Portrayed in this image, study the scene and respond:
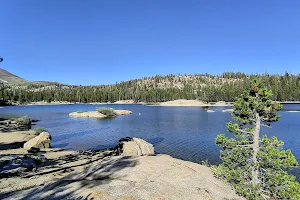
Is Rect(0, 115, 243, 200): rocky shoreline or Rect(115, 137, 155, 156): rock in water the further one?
Rect(115, 137, 155, 156): rock in water

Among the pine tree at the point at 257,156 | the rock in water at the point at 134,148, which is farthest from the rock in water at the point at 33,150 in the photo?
the pine tree at the point at 257,156

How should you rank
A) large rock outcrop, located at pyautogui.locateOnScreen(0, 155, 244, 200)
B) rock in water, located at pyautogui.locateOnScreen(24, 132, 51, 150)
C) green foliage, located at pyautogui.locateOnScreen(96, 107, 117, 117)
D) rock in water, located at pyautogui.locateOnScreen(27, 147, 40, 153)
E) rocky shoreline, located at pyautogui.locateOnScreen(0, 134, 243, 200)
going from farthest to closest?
green foliage, located at pyautogui.locateOnScreen(96, 107, 117, 117)
rock in water, located at pyautogui.locateOnScreen(24, 132, 51, 150)
rock in water, located at pyautogui.locateOnScreen(27, 147, 40, 153)
rocky shoreline, located at pyautogui.locateOnScreen(0, 134, 243, 200)
large rock outcrop, located at pyautogui.locateOnScreen(0, 155, 244, 200)

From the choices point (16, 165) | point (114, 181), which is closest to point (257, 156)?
point (114, 181)

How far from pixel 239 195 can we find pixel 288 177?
2.94m

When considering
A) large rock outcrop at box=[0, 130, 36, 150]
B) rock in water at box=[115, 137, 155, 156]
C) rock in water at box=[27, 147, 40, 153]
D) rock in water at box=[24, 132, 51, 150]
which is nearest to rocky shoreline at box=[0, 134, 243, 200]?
rock in water at box=[115, 137, 155, 156]

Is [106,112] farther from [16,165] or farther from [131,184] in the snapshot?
[131,184]

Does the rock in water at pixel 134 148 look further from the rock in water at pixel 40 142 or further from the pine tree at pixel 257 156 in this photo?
the rock in water at pixel 40 142

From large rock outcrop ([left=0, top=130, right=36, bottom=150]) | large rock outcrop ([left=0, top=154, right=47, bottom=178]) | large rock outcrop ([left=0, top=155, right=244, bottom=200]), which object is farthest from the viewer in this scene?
large rock outcrop ([left=0, top=130, right=36, bottom=150])

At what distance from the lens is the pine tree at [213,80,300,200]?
14070mm

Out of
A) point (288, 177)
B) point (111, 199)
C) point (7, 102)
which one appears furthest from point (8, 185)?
point (7, 102)

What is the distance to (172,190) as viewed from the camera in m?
14.1

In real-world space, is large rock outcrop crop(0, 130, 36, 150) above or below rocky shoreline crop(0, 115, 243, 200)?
below

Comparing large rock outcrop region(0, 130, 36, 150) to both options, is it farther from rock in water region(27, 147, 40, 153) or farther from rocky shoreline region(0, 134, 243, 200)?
rocky shoreline region(0, 134, 243, 200)

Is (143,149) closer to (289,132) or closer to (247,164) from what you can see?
(247,164)
